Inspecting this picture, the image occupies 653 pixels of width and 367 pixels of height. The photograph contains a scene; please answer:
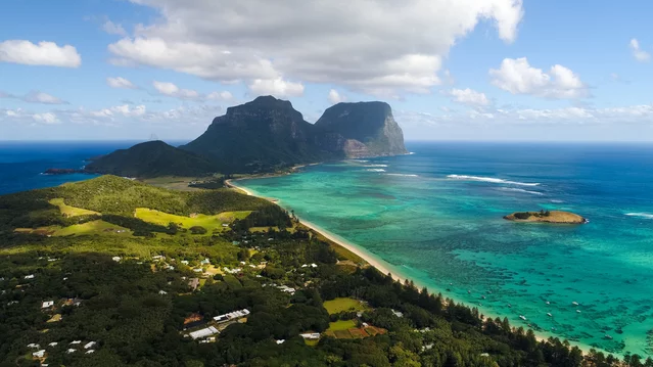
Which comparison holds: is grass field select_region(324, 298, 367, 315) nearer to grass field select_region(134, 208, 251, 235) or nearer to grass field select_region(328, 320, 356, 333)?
grass field select_region(328, 320, 356, 333)

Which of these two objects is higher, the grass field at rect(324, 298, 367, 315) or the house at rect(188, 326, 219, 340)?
the house at rect(188, 326, 219, 340)

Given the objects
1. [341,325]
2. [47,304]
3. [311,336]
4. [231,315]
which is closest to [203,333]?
[231,315]

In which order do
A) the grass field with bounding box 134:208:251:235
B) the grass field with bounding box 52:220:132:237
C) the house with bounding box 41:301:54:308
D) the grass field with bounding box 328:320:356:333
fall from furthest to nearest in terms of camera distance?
the grass field with bounding box 134:208:251:235 < the grass field with bounding box 52:220:132:237 < the house with bounding box 41:301:54:308 < the grass field with bounding box 328:320:356:333

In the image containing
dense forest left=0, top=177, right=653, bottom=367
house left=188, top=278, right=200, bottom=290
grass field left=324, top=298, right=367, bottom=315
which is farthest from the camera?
house left=188, top=278, right=200, bottom=290

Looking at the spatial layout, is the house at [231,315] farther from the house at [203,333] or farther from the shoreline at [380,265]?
the shoreline at [380,265]

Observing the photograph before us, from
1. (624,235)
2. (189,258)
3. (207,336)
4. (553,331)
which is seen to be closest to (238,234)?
(189,258)

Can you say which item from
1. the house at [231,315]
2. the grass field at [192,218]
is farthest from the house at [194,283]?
the grass field at [192,218]

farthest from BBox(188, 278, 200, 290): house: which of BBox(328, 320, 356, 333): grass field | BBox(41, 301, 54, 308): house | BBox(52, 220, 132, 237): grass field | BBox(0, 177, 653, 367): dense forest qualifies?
BBox(52, 220, 132, 237): grass field

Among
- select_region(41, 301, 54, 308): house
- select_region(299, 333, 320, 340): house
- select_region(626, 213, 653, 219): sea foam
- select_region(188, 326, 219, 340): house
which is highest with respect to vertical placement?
select_region(626, 213, 653, 219): sea foam
